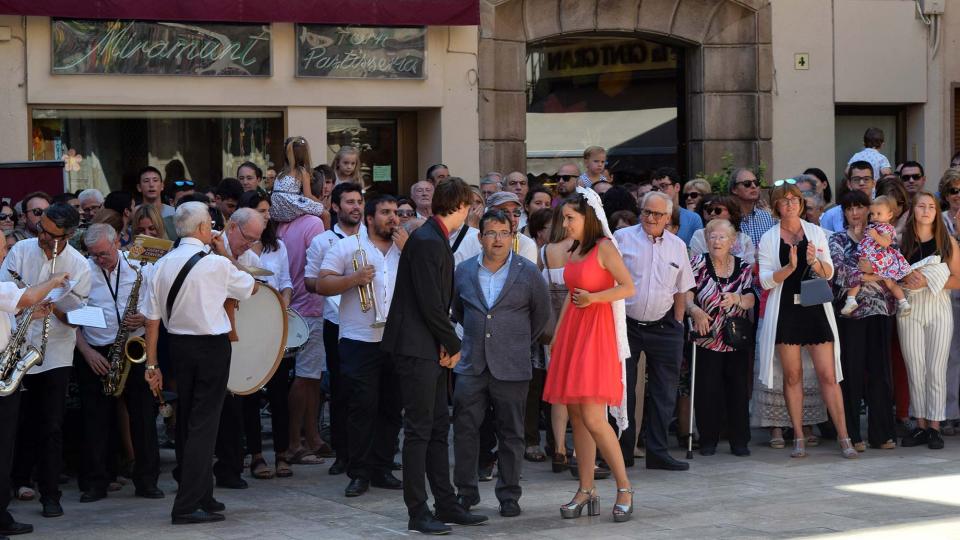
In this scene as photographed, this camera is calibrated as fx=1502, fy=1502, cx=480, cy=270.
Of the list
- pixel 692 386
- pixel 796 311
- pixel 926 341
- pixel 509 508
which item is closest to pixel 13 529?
pixel 509 508

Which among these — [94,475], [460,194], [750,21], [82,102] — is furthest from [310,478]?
[750,21]

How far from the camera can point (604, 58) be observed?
1750 cm

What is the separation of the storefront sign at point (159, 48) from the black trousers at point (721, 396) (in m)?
6.17

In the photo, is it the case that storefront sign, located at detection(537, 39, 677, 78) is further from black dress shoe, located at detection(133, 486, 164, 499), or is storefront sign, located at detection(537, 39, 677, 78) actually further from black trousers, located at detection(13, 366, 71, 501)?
black trousers, located at detection(13, 366, 71, 501)

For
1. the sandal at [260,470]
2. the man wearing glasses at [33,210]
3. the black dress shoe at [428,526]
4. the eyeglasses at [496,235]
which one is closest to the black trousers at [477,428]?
the black dress shoe at [428,526]

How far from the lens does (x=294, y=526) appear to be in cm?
869

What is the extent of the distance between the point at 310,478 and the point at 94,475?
1484 mm

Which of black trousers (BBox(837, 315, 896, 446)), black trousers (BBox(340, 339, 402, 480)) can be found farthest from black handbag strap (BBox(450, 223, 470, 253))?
black trousers (BBox(837, 315, 896, 446))

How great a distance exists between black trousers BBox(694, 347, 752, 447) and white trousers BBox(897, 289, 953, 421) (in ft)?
4.39

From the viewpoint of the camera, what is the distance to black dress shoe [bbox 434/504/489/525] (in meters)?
8.65

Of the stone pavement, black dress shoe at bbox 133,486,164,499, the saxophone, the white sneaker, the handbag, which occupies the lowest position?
the stone pavement

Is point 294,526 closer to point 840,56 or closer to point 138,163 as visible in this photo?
point 138,163

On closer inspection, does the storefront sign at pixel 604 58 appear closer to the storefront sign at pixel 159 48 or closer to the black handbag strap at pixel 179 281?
the storefront sign at pixel 159 48

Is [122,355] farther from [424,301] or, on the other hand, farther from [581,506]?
[581,506]
